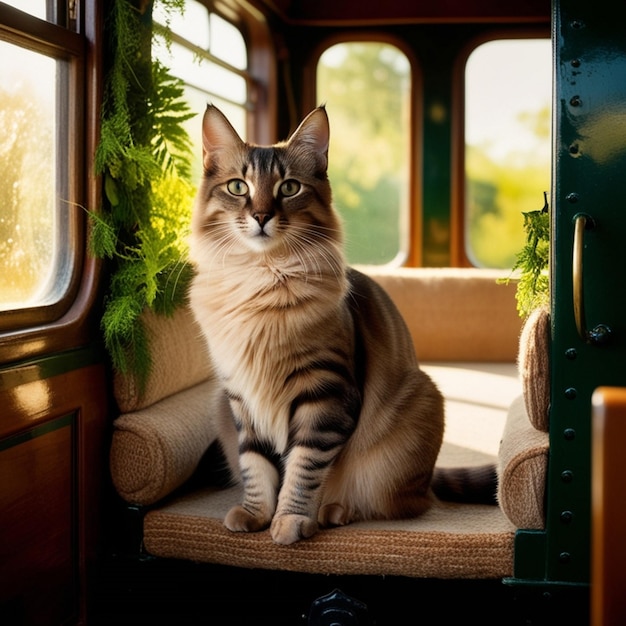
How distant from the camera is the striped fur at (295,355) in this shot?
2004 mm

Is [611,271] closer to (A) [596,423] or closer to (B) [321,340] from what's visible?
(B) [321,340]

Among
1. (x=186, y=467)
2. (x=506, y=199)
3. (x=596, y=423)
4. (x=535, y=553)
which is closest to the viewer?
(x=596, y=423)

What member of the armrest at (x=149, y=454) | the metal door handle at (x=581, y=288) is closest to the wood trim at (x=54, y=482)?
the armrest at (x=149, y=454)

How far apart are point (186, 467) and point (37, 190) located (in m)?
0.84

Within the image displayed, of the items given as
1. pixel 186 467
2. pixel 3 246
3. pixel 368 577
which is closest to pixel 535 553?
pixel 368 577

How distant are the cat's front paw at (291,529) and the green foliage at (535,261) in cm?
76

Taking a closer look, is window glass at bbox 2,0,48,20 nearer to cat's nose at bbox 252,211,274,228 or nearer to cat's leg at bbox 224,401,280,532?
cat's nose at bbox 252,211,274,228

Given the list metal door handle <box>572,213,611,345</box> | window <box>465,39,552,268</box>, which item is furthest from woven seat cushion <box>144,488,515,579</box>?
window <box>465,39,552,268</box>

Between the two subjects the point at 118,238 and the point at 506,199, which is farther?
the point at 506,199

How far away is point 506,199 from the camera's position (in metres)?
6.86

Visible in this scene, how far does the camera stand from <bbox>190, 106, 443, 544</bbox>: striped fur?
78.9 inches

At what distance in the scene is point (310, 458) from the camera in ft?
6.54

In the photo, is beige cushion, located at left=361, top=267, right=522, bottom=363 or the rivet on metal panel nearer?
the rivet on metal panel

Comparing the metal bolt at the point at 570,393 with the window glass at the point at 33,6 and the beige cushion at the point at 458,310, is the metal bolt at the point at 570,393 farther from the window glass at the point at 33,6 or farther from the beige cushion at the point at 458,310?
the beige cushion at the point at 458,310
